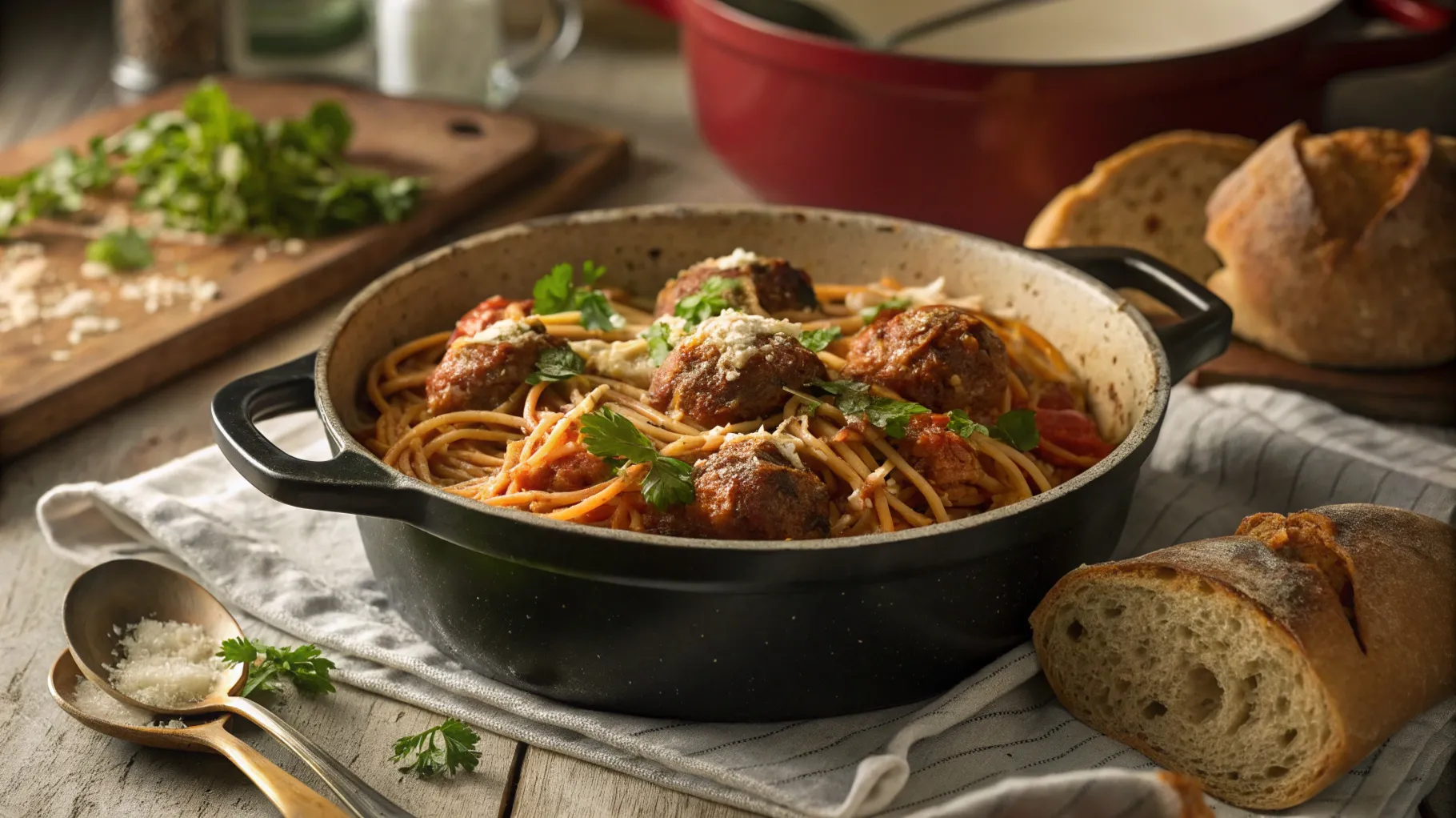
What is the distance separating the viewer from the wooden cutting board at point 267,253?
13.3 feet

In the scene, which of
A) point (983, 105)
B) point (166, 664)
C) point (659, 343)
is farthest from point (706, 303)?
point (983, 105)

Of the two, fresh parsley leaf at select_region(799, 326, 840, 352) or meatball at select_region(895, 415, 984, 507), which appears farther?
fresh parsley leaf at select_region(799, 326, 840, 352)

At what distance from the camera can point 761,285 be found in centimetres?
347

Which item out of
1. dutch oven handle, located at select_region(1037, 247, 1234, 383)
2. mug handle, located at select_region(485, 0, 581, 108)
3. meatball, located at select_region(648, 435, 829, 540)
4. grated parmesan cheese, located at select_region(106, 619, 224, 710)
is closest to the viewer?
meatball, located at select_region(648, 435, 829, 540)

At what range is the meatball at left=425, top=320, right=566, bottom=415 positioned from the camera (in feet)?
10.6

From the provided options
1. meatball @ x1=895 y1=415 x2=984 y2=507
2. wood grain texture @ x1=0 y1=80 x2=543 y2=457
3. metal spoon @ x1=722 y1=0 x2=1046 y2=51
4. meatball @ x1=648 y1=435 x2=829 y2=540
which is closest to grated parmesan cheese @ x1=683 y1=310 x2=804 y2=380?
meatball @ x1=648 y1=435 x2=829 y2=540

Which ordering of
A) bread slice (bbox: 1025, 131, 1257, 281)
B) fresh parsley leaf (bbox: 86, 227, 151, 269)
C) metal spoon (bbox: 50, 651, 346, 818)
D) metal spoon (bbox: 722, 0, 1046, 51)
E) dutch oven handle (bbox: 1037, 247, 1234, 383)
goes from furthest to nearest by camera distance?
metal spoon (bbox: 722, 0, 1046, 51) → fresh parsley leaf (bbox: 86, 227, 151, 269) → bread slice (bbox: 1025, 131, 1257, 281) → dutch oven handle (bbox: 1037, 247, 1234, 383) → metal spoon (bbox: 50, 651, 346, 818)

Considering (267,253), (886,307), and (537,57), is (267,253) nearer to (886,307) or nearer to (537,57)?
(537,57)

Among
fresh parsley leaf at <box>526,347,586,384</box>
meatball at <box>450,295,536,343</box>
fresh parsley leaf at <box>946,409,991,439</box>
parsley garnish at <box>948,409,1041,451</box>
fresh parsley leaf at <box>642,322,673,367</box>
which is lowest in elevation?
meatball at <box>450,295,536,343</box>

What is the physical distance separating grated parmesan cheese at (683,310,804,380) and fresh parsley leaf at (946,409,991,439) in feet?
1.29

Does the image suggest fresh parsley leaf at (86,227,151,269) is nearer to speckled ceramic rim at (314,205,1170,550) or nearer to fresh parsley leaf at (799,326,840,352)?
speckled ceramic rim at (314,205,1170,550)

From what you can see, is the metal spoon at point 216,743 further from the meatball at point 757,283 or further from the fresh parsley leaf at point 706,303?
the meatball at point 757,283

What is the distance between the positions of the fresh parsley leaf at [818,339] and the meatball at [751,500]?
1.52ft

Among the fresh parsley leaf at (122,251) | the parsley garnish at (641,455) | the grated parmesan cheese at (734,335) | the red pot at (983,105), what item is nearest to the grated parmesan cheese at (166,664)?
the parsley garnish at (641,455)
